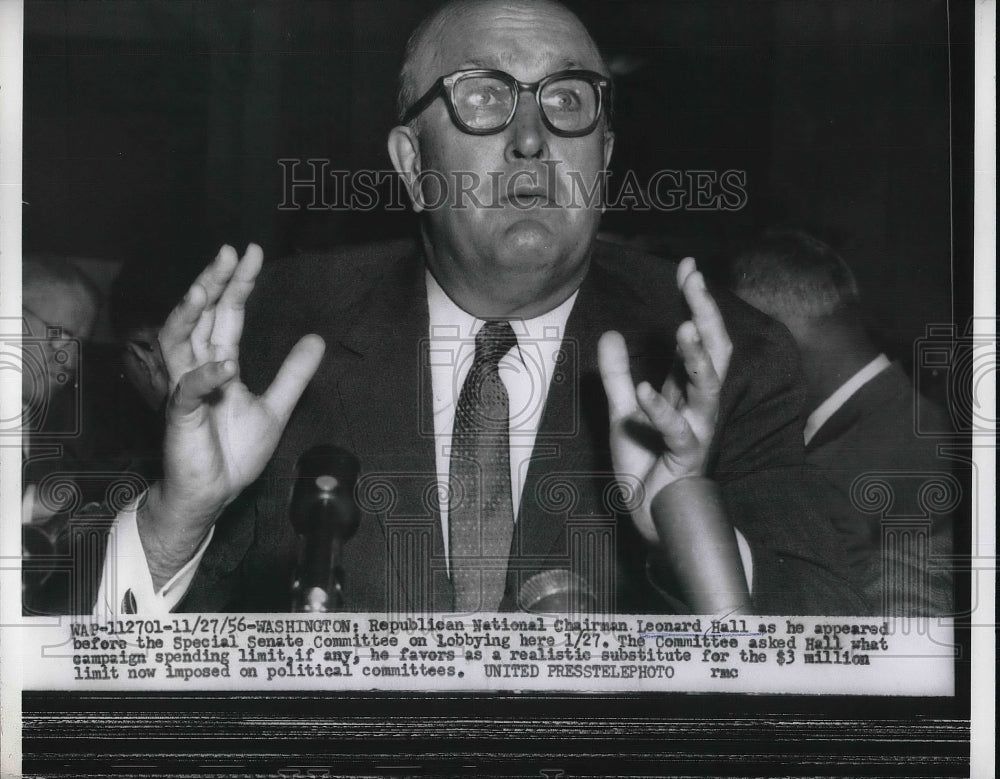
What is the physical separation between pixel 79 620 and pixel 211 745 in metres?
0.60

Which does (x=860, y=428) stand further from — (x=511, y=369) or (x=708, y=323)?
(x=511, y=369)

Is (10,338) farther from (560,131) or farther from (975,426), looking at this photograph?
(975,426)

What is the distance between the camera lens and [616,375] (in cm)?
323

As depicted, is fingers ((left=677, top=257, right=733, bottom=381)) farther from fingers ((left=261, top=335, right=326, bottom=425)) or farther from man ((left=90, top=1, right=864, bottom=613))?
fingers ((left=261, top=335, right=326, bottom=425))

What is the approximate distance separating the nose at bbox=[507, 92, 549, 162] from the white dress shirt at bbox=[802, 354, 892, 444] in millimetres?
1241

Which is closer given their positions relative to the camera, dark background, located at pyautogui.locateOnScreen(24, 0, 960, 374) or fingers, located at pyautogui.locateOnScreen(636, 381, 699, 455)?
fingers, located at pyautogui.locateOnScreen(636, 381, 699, 455)

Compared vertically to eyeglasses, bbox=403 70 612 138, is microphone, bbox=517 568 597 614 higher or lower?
lower

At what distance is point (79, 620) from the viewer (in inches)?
130

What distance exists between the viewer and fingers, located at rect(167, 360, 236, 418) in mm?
3193

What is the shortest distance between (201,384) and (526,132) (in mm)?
1305

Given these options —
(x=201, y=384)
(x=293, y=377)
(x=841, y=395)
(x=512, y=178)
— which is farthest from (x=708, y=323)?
(x=201, y=384)

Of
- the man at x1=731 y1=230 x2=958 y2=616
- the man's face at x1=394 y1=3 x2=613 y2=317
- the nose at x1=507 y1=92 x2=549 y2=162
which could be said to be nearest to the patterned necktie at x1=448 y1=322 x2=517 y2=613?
the man's face at x1=394 y1=3 x2=613 y2=317

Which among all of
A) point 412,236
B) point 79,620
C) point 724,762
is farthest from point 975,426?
point 79,620

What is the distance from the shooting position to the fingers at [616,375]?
3.21 meters
